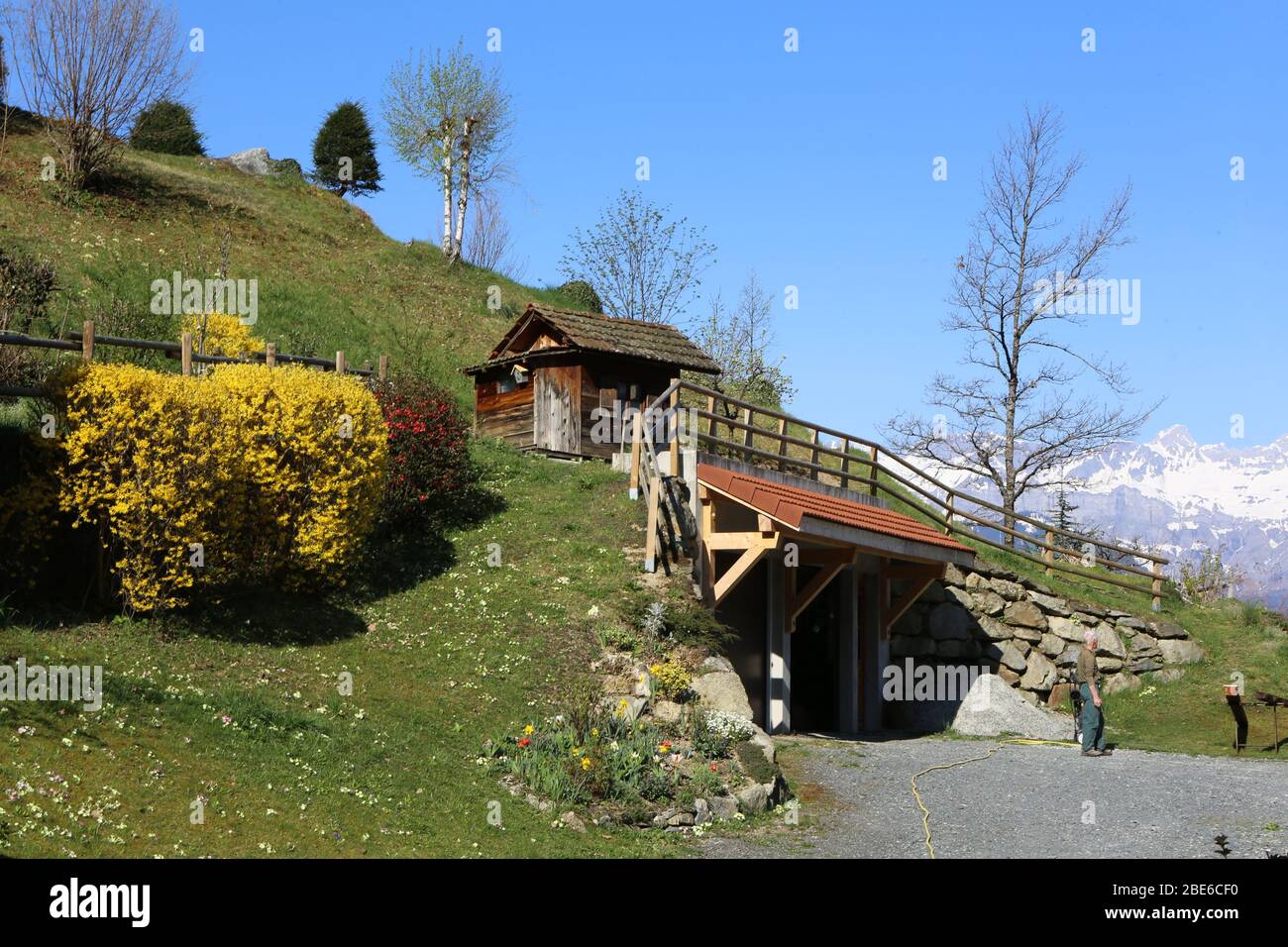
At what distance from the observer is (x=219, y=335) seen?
27578 millimetres

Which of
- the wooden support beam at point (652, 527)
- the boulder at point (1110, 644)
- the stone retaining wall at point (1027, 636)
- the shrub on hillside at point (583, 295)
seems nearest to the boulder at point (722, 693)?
the wooden support beam at point (652, 527)

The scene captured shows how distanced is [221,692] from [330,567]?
534 cm

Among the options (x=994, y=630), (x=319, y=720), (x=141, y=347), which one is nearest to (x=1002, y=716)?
(x=994, y=630)

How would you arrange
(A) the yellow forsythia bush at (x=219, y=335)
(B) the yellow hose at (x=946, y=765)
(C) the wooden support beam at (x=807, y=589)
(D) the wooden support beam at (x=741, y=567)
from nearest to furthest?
(B) the yellow hose at (x=946, y=765), (D) the wooden support beam at (x=741, y=567), (C) the wooden support beam at (x=807, y=589), (A) the yellow forsythia bush at (x=219, y=335)

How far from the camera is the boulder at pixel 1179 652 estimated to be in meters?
27.2

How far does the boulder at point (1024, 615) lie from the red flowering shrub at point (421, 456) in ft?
39.7

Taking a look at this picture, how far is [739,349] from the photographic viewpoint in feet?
171

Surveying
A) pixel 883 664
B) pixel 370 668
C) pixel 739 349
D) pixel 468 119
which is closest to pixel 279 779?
pixel 370 668

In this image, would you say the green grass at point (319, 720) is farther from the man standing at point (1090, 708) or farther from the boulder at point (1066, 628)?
the boulder at point (1066, 628)

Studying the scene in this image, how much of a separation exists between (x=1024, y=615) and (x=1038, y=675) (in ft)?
4.36

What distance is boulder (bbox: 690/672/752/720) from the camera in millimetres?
17141

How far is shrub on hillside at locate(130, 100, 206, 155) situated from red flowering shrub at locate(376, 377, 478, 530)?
38.6m

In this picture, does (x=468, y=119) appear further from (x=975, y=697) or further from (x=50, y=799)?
(x=50, y=799)

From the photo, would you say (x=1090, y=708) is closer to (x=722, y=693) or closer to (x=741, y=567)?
(x=741, y=567)
